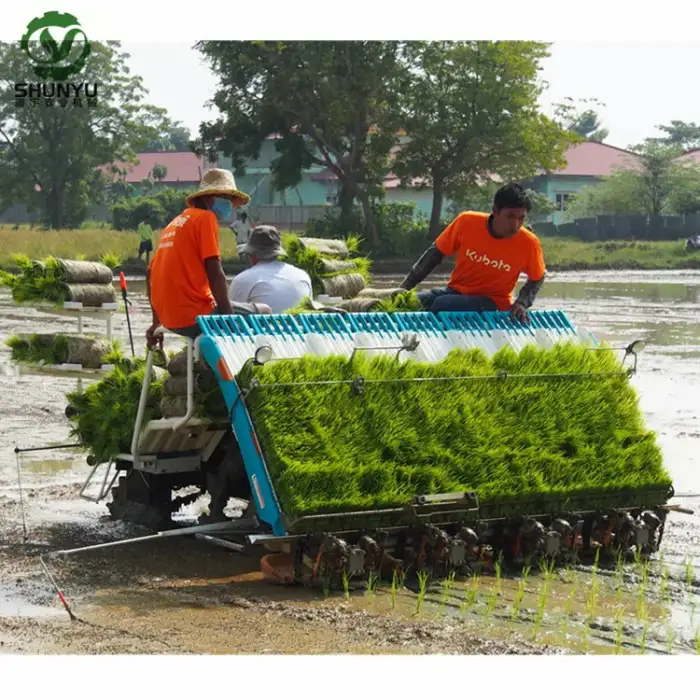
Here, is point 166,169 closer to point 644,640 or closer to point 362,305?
point 362,305

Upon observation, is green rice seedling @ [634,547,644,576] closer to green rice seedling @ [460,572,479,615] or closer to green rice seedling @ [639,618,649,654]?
green rice seedling @ [460,572,479,615]

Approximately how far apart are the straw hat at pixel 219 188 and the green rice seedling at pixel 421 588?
A: 2697mm

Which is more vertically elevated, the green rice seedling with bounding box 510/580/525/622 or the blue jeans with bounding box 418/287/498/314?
the blue jeans with bounding box 418/287/498/314

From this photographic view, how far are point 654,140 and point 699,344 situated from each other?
58.7 metres

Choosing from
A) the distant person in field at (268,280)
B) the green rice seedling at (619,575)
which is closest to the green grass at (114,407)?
the distant person in field at (268,280)

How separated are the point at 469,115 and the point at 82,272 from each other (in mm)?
42478

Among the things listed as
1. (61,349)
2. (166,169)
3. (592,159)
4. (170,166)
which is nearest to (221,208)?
(61,349)

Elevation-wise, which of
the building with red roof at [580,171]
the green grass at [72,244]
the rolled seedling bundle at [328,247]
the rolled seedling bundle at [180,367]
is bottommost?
the green grass at [72,244]

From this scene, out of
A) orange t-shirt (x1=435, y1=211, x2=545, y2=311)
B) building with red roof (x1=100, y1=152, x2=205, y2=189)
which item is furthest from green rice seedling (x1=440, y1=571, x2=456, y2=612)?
building with red roof (x1=100, y1=152, x2=205, y2=189)

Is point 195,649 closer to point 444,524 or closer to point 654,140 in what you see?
point 444,524

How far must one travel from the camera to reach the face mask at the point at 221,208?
30.5 ft

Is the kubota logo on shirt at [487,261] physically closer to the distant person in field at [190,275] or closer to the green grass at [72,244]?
the distant person in field at [190,275]

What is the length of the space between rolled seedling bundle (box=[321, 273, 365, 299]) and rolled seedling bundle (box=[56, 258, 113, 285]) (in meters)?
3.22

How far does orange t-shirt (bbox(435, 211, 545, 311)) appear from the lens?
9992 millimetres
